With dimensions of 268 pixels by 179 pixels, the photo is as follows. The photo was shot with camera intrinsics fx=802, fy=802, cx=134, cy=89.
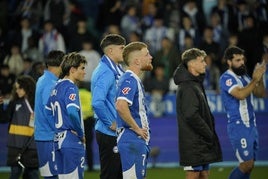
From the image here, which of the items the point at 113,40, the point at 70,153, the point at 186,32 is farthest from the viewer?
the point at 186,32

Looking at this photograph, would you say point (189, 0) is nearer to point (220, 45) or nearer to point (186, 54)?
point (220, 45)

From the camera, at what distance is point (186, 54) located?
11.2m

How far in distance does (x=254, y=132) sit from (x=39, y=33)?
1036 cm

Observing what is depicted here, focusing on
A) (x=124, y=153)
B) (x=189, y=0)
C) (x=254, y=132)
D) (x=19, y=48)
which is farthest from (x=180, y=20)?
(x=124, y=153)

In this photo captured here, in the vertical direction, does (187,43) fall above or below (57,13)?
below

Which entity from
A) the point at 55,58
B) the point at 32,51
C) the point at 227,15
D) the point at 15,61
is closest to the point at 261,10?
the point at 227,15

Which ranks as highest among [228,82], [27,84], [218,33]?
[218,33]

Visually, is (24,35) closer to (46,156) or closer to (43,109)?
(43,109)

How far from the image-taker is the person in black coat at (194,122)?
429 inches

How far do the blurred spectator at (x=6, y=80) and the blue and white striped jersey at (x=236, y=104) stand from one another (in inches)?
318

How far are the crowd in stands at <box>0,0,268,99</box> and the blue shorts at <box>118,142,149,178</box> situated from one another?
878 centimetres

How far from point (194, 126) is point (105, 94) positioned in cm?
143

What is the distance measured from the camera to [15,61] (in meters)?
19.9

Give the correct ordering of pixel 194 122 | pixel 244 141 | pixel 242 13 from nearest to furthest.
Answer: pixel 194 122 < pixel 244 141 < pixel 242 13
